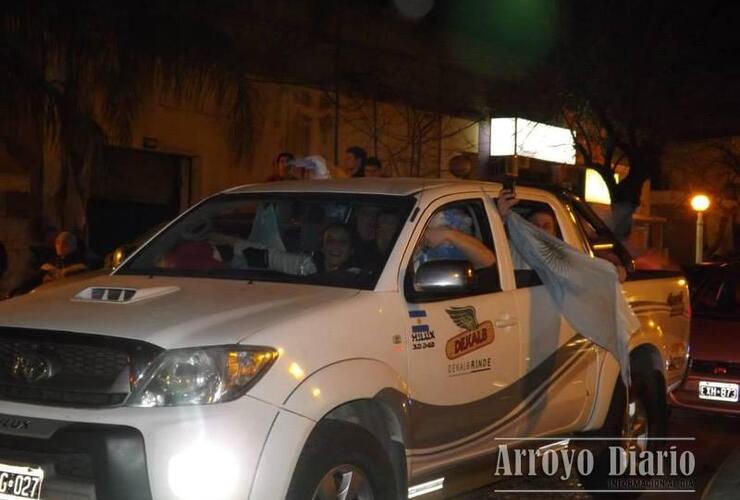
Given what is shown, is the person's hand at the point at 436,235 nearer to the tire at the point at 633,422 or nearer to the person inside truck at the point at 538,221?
the person inside truck at the point at 538,221

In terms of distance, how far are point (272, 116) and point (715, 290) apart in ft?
27.1

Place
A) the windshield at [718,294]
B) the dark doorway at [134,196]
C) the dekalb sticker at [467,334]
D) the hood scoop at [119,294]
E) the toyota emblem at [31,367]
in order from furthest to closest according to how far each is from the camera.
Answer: the dark doorway at [134,196] < the windshield at [718,294] < the dekalb sticker at [467,334] < the hood scoop at [119,294] < the toyota emblem at [31,367]

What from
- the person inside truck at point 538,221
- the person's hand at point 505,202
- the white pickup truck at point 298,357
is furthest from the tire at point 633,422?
the person's hand at point 505,202

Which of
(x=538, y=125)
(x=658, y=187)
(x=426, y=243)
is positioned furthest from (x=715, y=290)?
(x=658, y=187)

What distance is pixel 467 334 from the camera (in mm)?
5309

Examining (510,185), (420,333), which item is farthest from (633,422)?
(420,333)

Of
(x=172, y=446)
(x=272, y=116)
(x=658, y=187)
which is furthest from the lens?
(x=658, y=187)

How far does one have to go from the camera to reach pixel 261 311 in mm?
4391

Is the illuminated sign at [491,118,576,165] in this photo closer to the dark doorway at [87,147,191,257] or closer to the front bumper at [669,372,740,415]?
the dark doorway at [87,147,191,257]

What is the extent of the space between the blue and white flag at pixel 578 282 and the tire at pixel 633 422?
0.61 metres

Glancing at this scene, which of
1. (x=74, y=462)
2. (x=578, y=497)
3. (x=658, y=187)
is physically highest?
(x=658, y=187)

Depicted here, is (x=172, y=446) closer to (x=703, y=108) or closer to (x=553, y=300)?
(x=553, y=300)

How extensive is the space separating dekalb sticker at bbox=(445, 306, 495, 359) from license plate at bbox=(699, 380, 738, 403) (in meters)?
4.71

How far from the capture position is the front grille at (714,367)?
9398 mm
